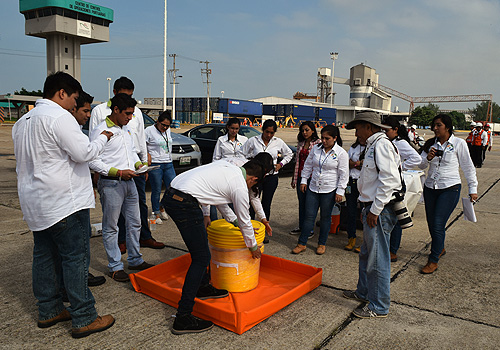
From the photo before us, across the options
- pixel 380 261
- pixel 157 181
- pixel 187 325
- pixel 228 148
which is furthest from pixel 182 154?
pixel 380 261

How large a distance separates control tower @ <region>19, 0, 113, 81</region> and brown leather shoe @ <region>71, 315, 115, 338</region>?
49.9 meters

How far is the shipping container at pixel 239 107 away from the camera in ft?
217

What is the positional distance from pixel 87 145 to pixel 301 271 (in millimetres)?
2638

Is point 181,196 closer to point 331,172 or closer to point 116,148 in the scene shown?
point 116,148

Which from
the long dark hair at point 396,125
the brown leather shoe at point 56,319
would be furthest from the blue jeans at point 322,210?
the brown leather shoe at point 56,319

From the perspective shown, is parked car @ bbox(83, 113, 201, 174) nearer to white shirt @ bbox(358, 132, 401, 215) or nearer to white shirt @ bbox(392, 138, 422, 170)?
white shirt @ bbox(392, 138, 422, 170)

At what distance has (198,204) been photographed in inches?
126

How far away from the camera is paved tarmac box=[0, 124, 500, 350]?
304cm

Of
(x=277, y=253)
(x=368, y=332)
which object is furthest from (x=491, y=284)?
(x=277, y=253)

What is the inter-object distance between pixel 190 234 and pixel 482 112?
518 feet

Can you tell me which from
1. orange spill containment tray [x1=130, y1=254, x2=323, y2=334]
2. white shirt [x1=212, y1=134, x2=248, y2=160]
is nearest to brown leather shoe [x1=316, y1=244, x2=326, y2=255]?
orange spill containment tray [x1=130, y1=254, x2=323, y2=334]

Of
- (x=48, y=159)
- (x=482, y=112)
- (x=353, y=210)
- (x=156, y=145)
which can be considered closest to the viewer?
(x=48, y=159)

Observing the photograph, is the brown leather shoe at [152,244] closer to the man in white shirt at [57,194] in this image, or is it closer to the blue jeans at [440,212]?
the man in white shirt at [57,194]

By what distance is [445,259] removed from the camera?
507cm
